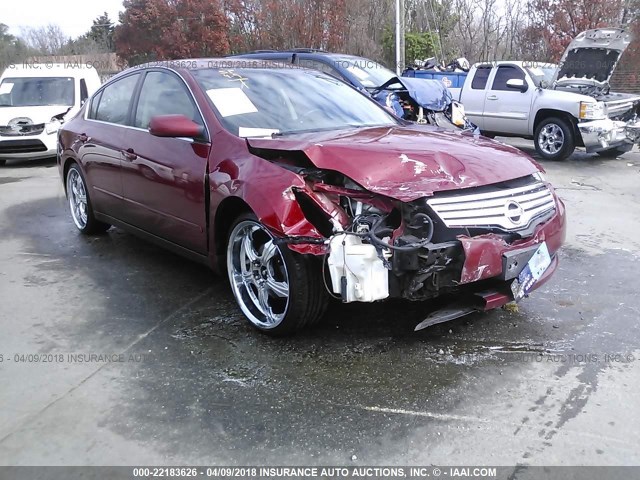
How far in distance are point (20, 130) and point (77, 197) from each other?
5584mm

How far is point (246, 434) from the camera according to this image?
279 cm

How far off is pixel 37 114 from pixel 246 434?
993cm

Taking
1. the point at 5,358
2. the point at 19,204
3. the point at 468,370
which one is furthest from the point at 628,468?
the point at 19,204

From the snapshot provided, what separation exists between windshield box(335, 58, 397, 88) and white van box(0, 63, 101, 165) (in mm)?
4472

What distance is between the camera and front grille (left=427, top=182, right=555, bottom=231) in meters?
3.18

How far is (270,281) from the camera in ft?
12.2

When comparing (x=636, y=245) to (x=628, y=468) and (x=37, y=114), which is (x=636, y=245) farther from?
(x=37, y=114)

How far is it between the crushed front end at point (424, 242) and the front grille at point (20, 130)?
29.8ft

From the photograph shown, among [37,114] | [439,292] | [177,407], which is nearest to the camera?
[177,407]

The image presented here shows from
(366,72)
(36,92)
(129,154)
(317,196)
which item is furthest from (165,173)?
(36,92)

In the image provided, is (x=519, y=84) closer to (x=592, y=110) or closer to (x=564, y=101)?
(x=564, y=101)

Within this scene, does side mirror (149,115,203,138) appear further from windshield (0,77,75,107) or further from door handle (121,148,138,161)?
windshield (0,77,75,107)

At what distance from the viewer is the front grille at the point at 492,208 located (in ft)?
10.4

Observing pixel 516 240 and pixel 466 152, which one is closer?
pixel 516 240
